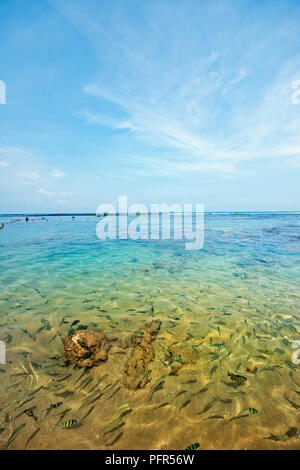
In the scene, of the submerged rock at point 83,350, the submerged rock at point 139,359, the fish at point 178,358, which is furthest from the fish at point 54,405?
the fish at point 178,358

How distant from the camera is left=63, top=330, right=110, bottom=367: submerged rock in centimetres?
396

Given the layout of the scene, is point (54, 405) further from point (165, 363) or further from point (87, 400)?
point (165, 363)

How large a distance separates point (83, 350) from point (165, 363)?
177 cm

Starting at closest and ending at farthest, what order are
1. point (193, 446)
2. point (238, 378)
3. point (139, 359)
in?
1. point (193, 446)
2. point (238, 378)
3. point (139, 359)

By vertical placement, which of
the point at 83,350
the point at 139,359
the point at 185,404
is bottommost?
the point at 185,404

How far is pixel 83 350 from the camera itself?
13.1ft

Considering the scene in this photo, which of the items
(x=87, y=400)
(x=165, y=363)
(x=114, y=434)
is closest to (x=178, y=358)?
(x=165, y=363)

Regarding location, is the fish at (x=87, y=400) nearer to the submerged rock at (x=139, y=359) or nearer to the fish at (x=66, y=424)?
the fish at (x=66, y=424)

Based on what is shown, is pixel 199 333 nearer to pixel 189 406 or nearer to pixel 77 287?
pixel 189 406

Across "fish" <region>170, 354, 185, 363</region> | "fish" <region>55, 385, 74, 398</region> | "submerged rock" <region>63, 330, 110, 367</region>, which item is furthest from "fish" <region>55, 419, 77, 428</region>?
"fish" <region>170, 354, 185, 363</region>

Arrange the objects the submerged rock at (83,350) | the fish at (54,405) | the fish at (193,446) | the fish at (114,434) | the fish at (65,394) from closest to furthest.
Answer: the fish at (193,446), the fish at (114,434), the fish at (54,405), the fish at (65,394), the submerged rock at (83,350)

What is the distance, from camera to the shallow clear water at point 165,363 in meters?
2.71

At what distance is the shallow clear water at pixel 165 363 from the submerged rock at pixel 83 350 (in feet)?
0.50

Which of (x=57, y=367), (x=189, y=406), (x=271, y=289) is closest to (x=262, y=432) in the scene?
(x=189, y=406)
